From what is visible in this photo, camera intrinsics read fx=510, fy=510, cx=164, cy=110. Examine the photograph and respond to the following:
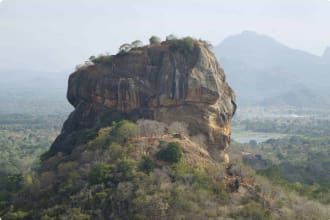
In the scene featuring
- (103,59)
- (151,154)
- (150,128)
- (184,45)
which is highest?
(184,45)

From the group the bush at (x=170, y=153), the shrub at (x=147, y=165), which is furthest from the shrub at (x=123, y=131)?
the shrub at (x=147, y=165)

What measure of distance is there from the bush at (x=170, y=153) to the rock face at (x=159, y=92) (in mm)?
5017

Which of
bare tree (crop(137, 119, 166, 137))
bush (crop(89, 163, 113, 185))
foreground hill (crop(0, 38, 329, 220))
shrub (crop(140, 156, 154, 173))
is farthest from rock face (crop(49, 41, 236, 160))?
bush (crop(89, 163, 113, 185))

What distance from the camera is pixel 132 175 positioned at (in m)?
21.1

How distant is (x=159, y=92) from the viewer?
29625mm

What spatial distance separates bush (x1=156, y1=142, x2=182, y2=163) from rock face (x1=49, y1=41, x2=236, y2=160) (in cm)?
502

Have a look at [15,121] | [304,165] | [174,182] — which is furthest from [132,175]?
[15,121]

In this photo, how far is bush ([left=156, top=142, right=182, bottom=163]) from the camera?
74.5ft

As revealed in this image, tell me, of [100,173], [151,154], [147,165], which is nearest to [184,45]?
[151,154]

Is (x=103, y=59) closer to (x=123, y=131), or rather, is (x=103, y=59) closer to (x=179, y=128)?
(x=179, y=128)

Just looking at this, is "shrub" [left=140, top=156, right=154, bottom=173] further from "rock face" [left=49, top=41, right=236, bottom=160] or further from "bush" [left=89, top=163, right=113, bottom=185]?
"rock face" [left=49, top=41, right=236, bottom=160]

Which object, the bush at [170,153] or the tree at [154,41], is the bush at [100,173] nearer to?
the bush at [170,153]

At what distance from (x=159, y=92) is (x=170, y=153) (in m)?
7.49

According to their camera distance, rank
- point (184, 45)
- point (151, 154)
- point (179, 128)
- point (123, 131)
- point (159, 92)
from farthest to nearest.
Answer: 1. point (184, 45)
2. point (159, 92)
3. point (179, 128)
4. point (123, 131)
5. point (151, 154)
